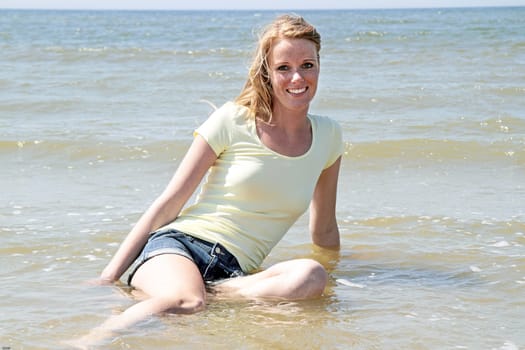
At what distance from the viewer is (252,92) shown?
4.37 metres

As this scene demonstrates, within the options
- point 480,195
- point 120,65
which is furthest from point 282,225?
point 120,65

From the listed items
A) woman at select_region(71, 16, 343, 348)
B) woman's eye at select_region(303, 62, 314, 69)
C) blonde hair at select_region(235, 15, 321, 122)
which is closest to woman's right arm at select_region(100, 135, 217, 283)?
woman at select_region(71, 16, 343, 348)

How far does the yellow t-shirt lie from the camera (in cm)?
420

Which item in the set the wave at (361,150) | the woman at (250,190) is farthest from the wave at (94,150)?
the woman at (250,190)

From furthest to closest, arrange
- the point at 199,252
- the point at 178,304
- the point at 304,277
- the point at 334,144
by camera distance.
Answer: the point at 334,144, the point at 199,252, the point at 304,277, the point at 178,304

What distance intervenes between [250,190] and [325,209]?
711 millimetres

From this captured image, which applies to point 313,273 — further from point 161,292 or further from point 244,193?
point 161,292

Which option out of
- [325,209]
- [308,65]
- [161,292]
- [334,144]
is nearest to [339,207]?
[325,209]

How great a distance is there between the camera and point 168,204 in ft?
13.8

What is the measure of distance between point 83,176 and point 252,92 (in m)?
3.41

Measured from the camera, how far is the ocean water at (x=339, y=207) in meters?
3.88

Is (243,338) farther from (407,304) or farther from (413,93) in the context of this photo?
(413,93)

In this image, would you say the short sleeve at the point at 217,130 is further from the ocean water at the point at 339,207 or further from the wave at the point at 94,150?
the wave at the point at 94,150

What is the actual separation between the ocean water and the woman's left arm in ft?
0.57
